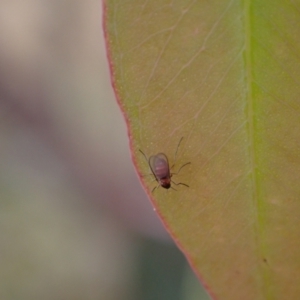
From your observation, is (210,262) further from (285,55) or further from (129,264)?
(129,264)

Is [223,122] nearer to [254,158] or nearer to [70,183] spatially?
[254,158]

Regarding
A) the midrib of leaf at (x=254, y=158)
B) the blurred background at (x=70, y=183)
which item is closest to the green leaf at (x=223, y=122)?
the midrib of leaf at (x=254, y=158)

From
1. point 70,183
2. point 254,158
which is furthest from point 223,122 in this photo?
point 70,183

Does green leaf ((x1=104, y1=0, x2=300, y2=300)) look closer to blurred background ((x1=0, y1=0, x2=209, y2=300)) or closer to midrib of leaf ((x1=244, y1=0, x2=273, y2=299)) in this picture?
midrib of leaf ((x1=244, y1=0, x2=273, y2=299))

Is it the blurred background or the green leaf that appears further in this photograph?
the blurred background

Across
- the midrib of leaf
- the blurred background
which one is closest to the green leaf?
the midrib of leaf

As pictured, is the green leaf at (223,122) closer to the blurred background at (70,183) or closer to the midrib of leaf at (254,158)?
the midrib of leaf at (254,158)
